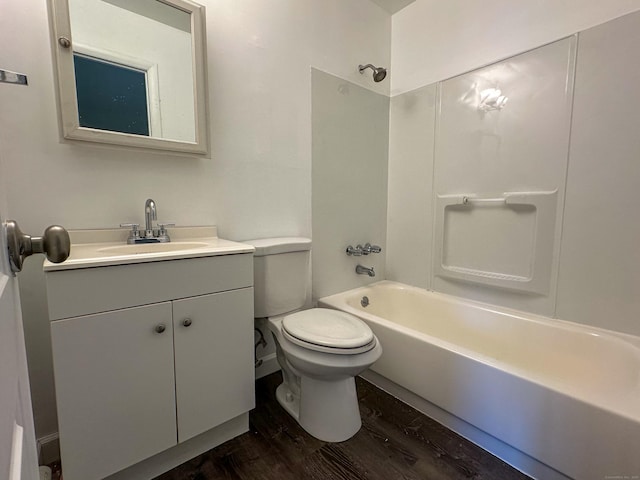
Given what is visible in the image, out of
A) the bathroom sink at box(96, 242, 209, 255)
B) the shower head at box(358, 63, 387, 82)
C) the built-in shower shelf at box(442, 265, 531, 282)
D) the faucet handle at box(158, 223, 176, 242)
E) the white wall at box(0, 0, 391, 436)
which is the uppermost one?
the shower head at box(358, 63, 387, 82)

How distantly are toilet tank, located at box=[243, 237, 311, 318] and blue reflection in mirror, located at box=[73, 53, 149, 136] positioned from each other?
715 mm

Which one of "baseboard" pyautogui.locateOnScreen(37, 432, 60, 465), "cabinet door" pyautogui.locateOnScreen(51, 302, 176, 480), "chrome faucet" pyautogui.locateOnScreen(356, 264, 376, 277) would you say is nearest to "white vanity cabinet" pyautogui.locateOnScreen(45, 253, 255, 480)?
"cabinet door" pyautogui.locateOnScreen(51, 302, 176, 480)

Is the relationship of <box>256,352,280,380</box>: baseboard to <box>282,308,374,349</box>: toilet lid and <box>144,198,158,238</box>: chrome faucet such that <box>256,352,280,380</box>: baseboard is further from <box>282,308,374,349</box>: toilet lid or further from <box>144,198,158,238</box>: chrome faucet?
<box>144,198,158,238</box>: chrome faucet

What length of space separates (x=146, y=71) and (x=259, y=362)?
1.52m

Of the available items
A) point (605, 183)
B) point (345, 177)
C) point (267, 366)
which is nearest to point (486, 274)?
point (605, 183)

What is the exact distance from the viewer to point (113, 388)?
956 mm

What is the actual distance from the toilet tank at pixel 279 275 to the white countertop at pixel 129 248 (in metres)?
0.22

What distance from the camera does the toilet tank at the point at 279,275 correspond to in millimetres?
1437

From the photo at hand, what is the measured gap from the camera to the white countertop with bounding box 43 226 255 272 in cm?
90

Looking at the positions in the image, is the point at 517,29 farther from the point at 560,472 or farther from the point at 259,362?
the point at 259,362


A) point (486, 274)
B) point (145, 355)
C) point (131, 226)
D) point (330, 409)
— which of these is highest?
point (131, 226)

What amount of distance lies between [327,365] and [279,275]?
51 centimetres

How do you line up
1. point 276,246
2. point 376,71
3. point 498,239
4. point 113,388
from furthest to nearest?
point 376,71, point 498,239, point 276,246, point 113,388

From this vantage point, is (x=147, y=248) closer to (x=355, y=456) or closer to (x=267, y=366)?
(x=267, y=366)
